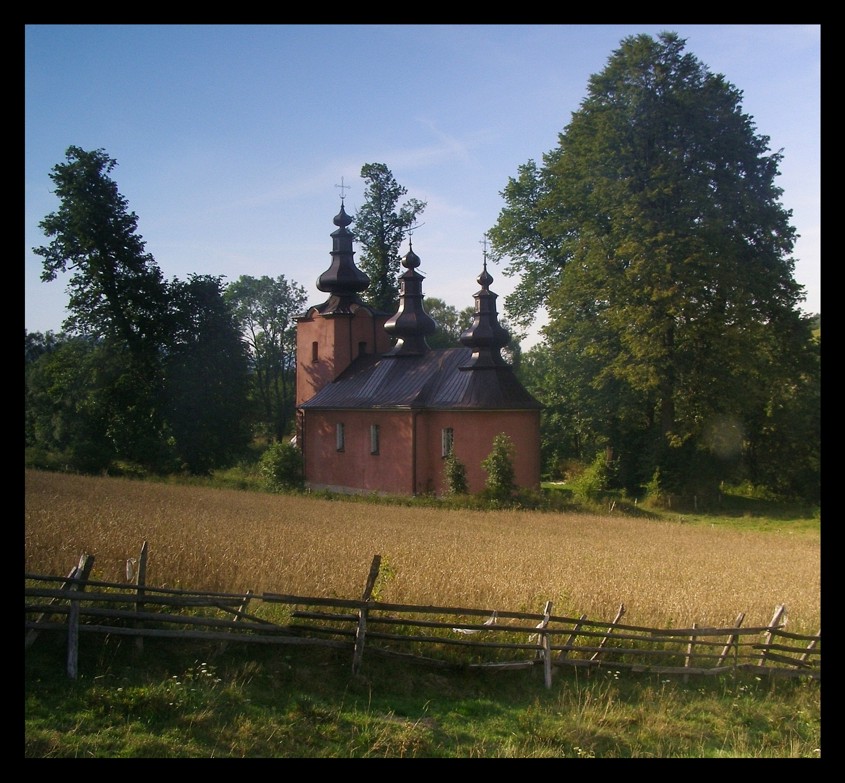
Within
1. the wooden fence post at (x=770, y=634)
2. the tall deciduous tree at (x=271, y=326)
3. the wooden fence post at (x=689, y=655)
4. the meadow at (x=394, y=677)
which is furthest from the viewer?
the tall deciduous tree at (x=271, y=326)

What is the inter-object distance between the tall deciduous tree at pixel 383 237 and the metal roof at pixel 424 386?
26.3 ft

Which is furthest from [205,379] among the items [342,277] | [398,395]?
[398,395]

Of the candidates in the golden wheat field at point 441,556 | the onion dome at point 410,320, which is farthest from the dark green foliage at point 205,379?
the golden wheat field at point 441,556

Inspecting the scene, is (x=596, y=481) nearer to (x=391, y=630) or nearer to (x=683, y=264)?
(x=683, y=264)

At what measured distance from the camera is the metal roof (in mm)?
30266

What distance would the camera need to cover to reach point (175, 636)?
808 cm

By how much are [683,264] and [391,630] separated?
2238 cm

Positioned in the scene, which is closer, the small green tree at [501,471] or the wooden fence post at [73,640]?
the wooden fence post at [73,640]

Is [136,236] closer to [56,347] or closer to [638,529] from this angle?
[56,347]

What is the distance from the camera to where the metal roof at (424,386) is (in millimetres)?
30266

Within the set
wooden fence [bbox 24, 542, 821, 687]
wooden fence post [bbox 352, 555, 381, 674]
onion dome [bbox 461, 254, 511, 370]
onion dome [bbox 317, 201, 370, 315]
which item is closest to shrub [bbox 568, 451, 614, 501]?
onion dome [bbox 461, 254, 511, 370]

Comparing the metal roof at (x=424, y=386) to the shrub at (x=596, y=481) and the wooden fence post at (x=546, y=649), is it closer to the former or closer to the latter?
the shrub at (x=596, y=481)

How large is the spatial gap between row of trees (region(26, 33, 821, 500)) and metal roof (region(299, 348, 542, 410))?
155 inches
